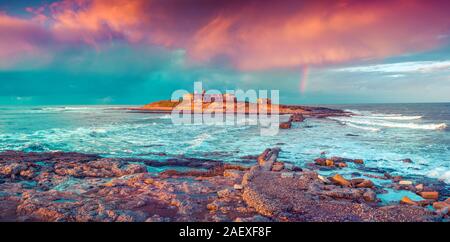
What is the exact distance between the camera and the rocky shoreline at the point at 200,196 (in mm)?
8336

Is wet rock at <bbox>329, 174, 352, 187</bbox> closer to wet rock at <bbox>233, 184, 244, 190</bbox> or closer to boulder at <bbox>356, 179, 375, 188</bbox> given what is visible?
boulder at <bbox>356, 179, 375, 188</bbox>

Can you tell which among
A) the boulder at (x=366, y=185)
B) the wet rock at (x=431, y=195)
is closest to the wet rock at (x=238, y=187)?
the boulder at (x=366, y=185)

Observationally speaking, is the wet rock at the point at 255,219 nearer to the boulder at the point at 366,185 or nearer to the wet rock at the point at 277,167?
the boulder at the point at 366,185

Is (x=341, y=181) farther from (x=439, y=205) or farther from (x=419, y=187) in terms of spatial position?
(x=439, y=205)

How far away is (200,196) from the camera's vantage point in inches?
405

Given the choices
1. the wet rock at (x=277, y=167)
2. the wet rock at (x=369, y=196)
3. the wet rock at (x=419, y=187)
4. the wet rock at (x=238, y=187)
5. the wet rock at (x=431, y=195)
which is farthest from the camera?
the wet rock at (x=277, y=167)

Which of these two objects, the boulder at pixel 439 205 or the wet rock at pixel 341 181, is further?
the wet rock at pixel 341 181

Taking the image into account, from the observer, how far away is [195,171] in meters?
14.5

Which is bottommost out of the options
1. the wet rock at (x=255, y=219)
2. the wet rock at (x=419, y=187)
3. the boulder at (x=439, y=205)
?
the wet rock at (x=419, y=187)

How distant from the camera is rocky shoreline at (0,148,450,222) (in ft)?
27.3

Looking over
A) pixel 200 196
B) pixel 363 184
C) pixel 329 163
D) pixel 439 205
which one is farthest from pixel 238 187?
pixel 329 163

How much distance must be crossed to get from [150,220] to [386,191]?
9.28 m

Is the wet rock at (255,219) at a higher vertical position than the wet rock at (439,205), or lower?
higher

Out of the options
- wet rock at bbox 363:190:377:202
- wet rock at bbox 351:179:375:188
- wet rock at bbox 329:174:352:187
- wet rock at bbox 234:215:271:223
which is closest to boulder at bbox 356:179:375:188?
wet rock at bbox 351:179:375:188
